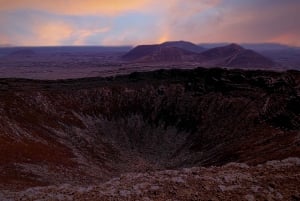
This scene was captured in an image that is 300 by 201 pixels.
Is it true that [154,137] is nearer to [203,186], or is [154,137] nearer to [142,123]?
[142,123]

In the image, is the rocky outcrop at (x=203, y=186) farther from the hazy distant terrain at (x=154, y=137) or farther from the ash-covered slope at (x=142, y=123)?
the ash-covered slope at (x=142, y=123)

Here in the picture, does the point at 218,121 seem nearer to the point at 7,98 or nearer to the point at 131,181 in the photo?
the point at 7,98

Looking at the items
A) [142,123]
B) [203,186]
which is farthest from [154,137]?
[203,186]

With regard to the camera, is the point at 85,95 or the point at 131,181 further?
the point at 85,95

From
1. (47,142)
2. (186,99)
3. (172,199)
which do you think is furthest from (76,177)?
(186,99)

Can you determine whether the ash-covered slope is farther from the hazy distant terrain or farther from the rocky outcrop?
A: the rocky outcrop

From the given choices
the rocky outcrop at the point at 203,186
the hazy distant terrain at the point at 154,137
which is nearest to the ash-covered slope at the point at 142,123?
the hazy distant terrain at the point at 154,137

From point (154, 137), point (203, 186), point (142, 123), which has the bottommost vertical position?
point (154, 137)

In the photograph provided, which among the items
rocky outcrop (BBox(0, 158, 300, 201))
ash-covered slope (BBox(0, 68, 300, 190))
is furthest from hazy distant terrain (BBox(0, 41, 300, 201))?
ash-covered slope (BBox(0, 68, 300, 190))

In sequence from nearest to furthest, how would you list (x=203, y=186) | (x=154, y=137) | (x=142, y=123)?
(x=203, y=186) → (x=154, y=137) → (x=142, y=123)
